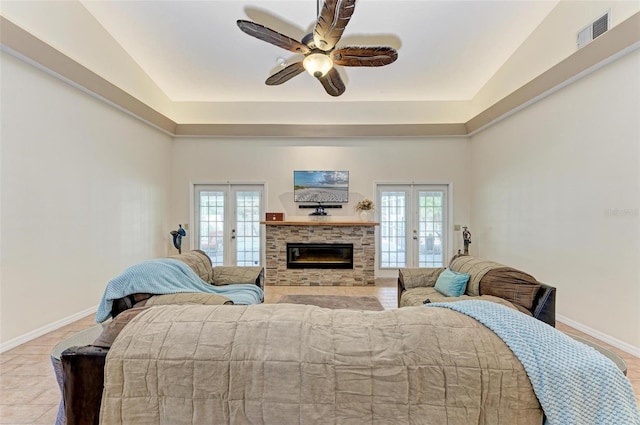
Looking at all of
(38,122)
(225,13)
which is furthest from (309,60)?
(38,122)

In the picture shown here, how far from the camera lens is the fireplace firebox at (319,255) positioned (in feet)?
18.9

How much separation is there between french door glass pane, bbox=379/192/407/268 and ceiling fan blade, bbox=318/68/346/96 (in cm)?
307

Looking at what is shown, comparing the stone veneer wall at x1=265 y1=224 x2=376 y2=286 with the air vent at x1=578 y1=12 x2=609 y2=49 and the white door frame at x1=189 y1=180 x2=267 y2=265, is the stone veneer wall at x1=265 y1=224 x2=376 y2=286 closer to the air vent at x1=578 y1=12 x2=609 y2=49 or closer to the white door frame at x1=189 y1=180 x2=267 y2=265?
the white door frame at x1=189 y1=180 x2=267 y2=265

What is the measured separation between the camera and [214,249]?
630 centimetres

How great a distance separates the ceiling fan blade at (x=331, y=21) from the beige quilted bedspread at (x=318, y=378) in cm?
226

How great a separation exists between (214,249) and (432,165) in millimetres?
4985

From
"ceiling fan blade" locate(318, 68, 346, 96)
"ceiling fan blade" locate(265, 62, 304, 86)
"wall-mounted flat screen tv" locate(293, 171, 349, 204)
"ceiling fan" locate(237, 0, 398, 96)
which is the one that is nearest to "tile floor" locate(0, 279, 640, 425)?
"ceiling fan" locate(237, 0, 398, 96)

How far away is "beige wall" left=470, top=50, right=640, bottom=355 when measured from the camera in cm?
291

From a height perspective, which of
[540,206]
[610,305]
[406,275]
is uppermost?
[540,206]

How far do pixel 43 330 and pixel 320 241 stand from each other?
4071mm

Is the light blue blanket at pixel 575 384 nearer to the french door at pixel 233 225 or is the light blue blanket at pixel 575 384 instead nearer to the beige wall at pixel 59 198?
the beige wall at pixel 59 198

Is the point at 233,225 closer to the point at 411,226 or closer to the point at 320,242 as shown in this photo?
the point at 320,242

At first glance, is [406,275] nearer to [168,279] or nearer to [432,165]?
[168,279]

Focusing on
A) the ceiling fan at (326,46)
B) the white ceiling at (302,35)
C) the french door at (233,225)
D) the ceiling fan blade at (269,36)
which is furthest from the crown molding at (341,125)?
the ceiling fan blade at (269,36)
